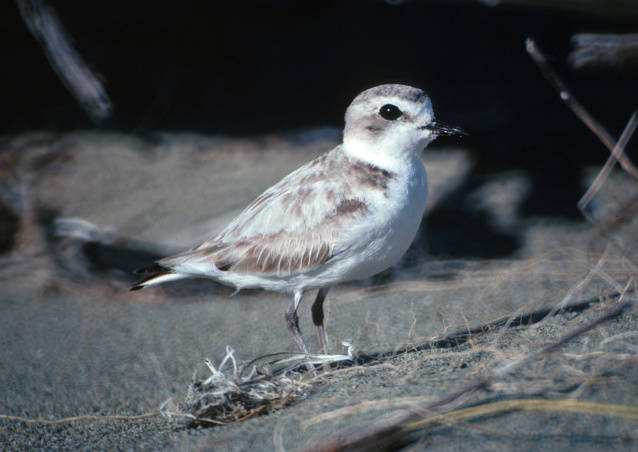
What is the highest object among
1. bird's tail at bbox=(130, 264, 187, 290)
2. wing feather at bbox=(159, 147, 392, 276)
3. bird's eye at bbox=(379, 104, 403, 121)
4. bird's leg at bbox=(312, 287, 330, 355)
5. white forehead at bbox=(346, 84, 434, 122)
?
white forehead at bbox=(346, 84, 434, 122)

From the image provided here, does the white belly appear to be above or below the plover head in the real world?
below

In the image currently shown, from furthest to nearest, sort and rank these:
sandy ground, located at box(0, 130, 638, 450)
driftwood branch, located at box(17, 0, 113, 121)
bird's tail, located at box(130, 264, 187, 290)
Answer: driftwood branch, located at box(17, 0, 113, 121)
bird's tail, located at box(130, 264, 187, 290)
sandy ground, located at box(0, 130, 638, 450)

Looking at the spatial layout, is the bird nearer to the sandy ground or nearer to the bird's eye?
the bird's eye

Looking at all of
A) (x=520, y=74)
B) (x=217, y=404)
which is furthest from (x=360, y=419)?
(x=520, y=74)

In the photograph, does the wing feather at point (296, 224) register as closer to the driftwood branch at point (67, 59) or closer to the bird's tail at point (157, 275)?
the bird's tail at point (157, 275)

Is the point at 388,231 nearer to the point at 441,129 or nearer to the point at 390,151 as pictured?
the point at 390,151

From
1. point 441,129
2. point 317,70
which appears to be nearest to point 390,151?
point 441,129

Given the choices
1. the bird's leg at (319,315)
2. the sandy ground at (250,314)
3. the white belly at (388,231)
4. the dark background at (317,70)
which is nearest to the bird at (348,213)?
the white belly at (388,231)

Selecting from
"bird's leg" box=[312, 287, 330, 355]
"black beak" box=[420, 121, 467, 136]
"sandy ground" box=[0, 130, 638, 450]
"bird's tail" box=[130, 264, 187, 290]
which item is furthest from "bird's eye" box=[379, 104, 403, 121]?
"bird's tail" box=[130, 264, 187, 290]

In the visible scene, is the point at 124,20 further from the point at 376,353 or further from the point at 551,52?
the point at 376,353
